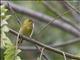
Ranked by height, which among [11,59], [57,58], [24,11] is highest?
[24,11]

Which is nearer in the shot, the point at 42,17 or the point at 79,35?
the point at 79,35

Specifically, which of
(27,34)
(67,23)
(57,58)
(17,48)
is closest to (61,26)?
(67,23)

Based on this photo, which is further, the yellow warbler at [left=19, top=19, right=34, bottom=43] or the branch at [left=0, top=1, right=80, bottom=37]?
the branch at [left=0, top=1, right=80, bottom=37]

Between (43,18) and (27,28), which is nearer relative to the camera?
(27,28)

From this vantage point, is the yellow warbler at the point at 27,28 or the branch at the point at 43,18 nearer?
the yellow warbler at the point at 27,28

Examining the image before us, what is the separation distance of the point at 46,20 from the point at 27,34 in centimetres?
203

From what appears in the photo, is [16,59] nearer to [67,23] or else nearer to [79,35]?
[79,35]

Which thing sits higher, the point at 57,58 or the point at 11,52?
the point at 11,52

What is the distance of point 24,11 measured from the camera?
13.8ft

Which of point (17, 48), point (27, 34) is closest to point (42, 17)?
point (27, 34)

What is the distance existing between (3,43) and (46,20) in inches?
95.9

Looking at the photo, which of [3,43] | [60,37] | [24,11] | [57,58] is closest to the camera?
[3,43]

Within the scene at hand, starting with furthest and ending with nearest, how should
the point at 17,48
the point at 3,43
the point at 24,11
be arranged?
the point at 24,11
the point at 17,48
the point at 3,43

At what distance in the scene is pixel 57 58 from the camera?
4.55m
